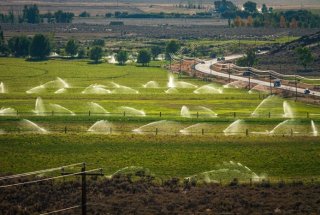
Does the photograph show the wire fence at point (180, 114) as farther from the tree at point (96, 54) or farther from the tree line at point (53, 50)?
the tree at point (96, 54)

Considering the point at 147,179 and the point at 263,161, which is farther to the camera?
the point at 263,161

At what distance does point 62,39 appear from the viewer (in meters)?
173

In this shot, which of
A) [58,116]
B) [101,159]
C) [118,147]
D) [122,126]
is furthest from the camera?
[58,116]

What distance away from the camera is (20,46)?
13738cm

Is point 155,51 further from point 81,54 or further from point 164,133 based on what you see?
point 164,133

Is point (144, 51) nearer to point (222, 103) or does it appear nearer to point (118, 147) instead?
point (222, 103)

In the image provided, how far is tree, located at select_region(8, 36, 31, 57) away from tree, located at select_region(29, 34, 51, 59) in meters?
3.19

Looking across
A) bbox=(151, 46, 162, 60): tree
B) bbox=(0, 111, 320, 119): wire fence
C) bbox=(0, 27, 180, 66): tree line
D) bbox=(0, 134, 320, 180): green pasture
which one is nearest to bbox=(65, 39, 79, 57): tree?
bbox=(0, 27, 180, 66): tree line

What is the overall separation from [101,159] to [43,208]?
37.3ft

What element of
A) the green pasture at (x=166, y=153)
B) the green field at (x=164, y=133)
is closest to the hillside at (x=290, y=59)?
the green field at (x=164, y=133)

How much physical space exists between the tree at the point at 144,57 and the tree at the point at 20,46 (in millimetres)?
20022

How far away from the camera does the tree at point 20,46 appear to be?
136375mm

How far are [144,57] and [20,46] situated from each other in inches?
912

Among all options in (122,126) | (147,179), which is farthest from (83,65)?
(147,179)
